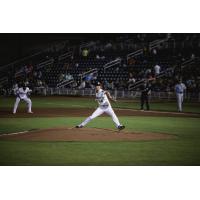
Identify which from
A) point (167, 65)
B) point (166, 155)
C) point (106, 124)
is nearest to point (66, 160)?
point (166, 155)

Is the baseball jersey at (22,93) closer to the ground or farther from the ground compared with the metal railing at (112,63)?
closer to the ground

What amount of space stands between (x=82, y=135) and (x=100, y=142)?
1.06 meters

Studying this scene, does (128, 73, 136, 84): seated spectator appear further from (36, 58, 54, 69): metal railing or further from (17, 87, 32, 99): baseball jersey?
(17, 87, 32, 99): baseball jersey

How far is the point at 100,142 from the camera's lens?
44.2 feet

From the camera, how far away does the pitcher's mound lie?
13.8 m

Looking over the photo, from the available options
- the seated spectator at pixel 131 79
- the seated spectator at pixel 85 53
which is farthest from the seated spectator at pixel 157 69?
the seated spectator at pixel 85 53

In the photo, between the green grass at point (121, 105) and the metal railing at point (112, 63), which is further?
the metal railing at point (112, 63)

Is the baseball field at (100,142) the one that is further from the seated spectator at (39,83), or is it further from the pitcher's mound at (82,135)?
the seated spectator at (39,83)

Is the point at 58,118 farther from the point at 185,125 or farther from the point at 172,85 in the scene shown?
the point at 172,85

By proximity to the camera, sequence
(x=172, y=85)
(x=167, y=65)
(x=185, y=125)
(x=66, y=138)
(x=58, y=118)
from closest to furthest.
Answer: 1. (x=66, y=138)
2. (x=185, y=125)
3. (x=58, y=118)
4. (x=172, y=85)
5. (x=167, y=65)

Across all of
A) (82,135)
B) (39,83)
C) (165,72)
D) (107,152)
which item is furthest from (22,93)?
(39,83)

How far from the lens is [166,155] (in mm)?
11641

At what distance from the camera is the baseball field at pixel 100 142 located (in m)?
11.1

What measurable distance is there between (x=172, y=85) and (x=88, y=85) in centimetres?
703
